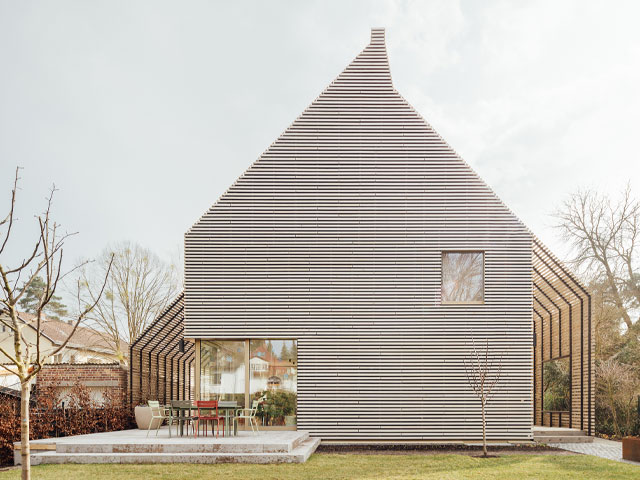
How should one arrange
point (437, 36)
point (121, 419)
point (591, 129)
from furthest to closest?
point (591, 129) → point (437, 36) → point (121, 419)

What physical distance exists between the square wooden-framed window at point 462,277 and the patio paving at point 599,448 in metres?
3.62

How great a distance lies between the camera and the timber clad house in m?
14.5

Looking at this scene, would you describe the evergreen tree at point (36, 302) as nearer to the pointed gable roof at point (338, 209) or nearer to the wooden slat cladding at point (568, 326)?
the pointed gable roof at point (338, 209)

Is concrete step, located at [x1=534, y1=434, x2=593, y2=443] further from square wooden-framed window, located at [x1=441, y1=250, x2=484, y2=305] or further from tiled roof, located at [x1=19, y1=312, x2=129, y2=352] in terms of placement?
tiled roof, located at [x1=19, y1=312, x2=129, y2=352]

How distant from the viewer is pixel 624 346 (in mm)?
19156

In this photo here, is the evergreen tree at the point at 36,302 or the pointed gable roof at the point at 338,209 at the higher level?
the pointed gable roof at the point at 338,209

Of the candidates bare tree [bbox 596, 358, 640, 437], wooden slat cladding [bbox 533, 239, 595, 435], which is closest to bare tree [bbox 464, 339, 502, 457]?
wooden slat cladding [bbox 533, 239, 595, 435]

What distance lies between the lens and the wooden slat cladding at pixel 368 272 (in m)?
14.5

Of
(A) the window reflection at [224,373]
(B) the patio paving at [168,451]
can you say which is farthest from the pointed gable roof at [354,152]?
(B) the patio paving at [168,451]

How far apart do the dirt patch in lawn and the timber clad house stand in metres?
0.74

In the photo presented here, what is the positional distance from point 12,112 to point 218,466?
22.2m

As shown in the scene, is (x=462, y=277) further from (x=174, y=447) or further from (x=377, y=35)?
(x=174, y=447)

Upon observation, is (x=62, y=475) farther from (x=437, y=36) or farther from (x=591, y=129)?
(x=591, y=129)

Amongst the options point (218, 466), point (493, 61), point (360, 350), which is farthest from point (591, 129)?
point (218, 466)
